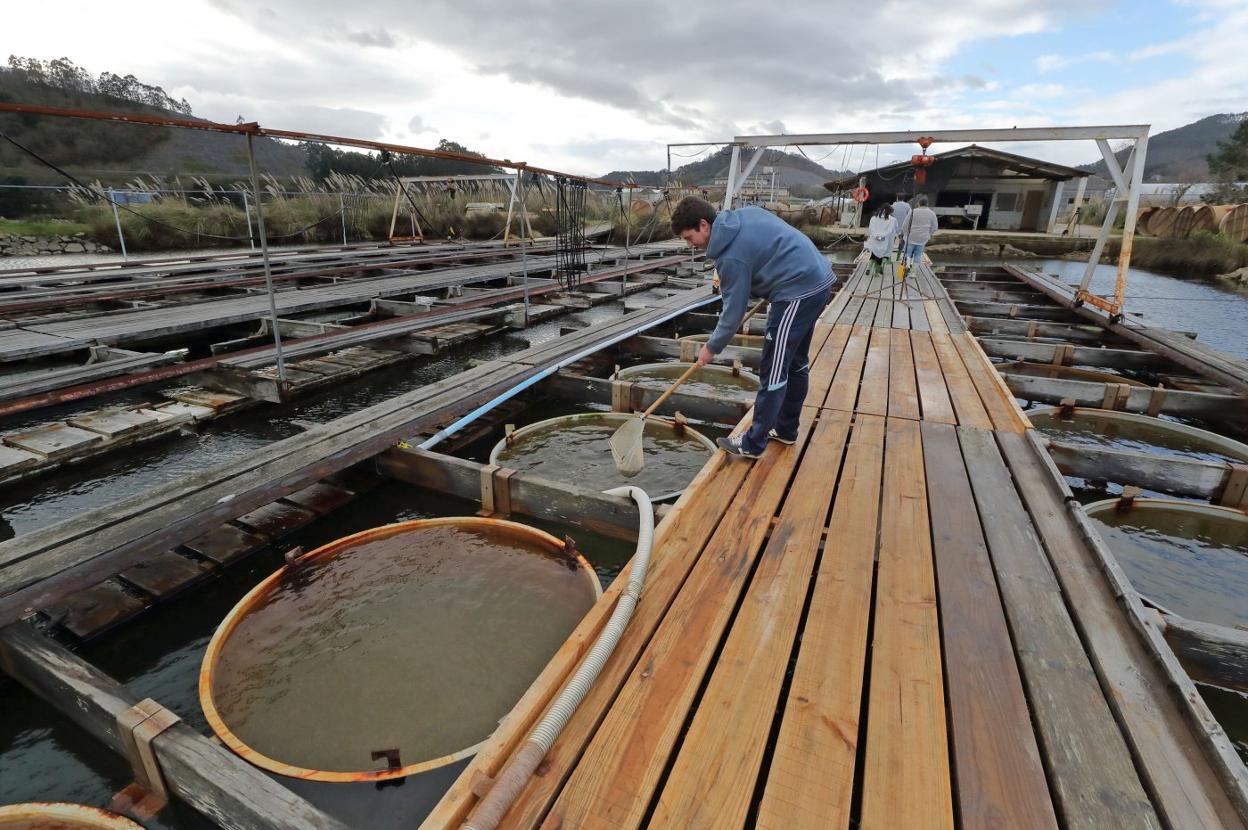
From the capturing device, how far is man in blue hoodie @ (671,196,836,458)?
3311mm

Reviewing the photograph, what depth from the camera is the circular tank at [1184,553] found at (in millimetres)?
3400

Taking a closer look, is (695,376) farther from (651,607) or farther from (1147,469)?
(651,607)

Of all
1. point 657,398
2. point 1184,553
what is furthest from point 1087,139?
point 657,398

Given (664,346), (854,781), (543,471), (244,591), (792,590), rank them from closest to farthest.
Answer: (854,781) → (792,590) → (244,591) → (543,471) → (664,346)

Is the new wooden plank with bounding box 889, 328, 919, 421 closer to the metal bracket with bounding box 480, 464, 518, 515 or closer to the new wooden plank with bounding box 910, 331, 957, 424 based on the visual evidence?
the new wooden plank with bounding box 910, 331, 957, 424

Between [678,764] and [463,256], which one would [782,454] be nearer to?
[678,764]

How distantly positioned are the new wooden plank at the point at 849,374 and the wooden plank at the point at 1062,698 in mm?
1848

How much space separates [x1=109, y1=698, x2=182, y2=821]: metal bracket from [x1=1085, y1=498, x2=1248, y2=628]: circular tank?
193 inches

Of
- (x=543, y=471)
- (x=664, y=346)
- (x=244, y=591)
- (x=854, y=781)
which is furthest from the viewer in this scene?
(x=664, y=346)

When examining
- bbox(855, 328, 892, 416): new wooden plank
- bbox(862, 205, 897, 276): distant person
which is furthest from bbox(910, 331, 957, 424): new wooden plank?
bbox(862, 205, 897, 276): distant person

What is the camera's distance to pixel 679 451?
17.0 feet

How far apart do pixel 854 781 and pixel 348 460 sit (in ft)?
11.1

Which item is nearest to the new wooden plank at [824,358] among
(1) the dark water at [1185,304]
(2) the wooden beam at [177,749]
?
(2) the wooden beam at [177,749]

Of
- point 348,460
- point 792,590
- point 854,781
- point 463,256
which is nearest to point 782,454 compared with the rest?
point 792,590
